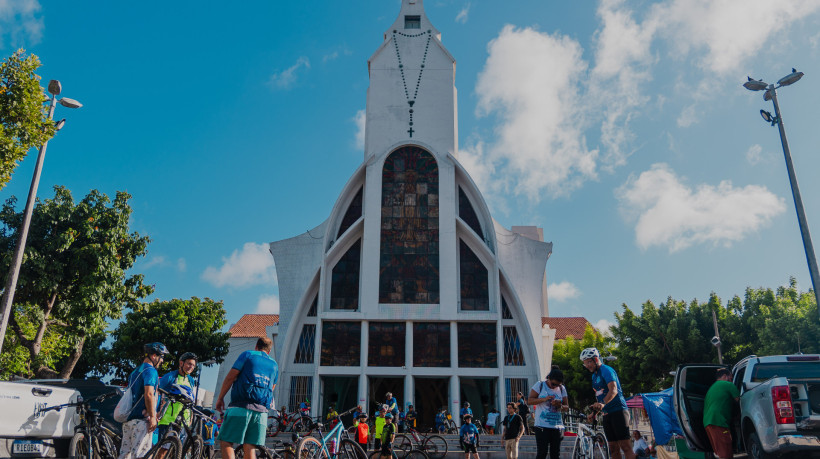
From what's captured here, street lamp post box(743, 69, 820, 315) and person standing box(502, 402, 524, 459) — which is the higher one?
street lamp post box(743, 69, 820, 315)

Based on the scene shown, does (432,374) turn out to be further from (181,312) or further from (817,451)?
(817,451)

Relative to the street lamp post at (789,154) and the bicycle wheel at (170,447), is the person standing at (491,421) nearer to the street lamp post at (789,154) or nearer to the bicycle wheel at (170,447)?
the street lamp post at (789,154)

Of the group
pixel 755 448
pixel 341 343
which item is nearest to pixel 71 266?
pixel 341 343

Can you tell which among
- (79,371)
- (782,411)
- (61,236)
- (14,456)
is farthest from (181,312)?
(782,411)

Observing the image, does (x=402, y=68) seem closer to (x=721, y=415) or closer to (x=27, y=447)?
(x=721, y=415)

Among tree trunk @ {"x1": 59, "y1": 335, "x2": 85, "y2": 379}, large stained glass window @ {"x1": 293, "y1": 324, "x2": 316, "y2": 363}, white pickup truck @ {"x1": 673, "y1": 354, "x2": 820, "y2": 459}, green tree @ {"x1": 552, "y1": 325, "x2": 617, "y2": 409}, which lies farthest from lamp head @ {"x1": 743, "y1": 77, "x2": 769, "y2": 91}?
green tree @ {"x1": 552, "y1": 325, "x2": 617, "y2": 409}

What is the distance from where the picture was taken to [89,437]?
7328mm

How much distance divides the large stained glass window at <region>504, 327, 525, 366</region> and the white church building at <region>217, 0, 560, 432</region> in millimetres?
60

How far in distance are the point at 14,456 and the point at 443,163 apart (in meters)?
29.0

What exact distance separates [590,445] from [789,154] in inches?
417

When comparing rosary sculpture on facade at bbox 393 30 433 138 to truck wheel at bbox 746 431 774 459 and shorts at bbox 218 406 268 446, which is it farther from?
shorts at bbox 218 406 268 446

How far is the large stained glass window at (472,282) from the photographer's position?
32094mm

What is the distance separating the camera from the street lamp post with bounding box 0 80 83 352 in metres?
13.4

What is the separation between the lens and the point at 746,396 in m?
7.23
